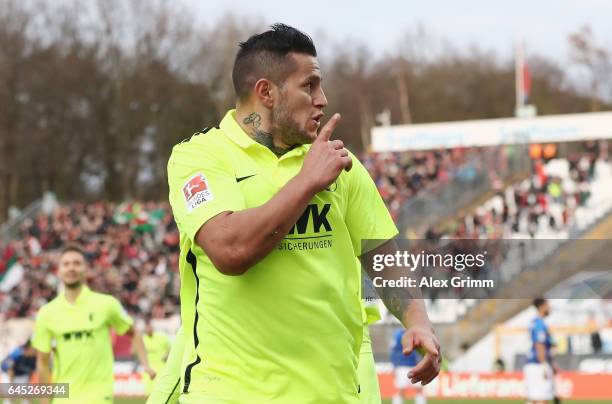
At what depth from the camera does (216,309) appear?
444cm

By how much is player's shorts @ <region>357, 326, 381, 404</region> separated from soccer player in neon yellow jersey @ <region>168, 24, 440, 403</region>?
1.23 meters

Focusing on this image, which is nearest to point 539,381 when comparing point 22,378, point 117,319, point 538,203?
point 22,378

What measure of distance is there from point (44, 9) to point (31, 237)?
22.2m

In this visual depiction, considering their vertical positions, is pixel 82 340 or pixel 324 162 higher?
pixel 324 162

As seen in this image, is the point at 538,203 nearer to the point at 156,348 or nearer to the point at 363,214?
the point at 156,348

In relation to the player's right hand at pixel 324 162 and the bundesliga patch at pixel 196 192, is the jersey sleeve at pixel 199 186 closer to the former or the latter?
the bundesliga patch at pixel 196 192

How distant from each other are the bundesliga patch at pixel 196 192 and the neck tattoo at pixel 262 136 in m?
0.34

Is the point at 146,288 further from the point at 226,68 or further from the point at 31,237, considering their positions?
the point at 226,68

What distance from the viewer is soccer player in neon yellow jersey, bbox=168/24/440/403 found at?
4373 millimetres

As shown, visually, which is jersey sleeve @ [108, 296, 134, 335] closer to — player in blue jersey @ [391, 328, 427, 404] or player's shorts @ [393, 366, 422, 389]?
player in blue jersey @ [391, 328, 427, 404]

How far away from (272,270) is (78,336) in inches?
271

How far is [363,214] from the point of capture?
472 centimetres

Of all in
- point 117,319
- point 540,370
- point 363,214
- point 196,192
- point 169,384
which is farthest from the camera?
point 540,370

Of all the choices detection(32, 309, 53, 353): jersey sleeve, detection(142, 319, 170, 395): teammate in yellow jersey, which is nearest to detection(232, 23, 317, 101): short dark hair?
detection(32, 309, 53, 353): jersey sleeve
